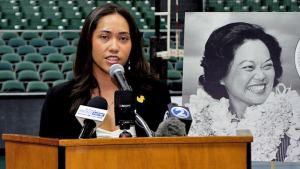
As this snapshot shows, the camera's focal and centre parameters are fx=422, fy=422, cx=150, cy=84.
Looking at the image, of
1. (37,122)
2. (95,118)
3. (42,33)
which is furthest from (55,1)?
(95,118)

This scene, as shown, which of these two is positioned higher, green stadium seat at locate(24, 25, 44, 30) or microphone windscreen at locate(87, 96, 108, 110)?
microphone windscreen at locate(87, 96, 108, 110)

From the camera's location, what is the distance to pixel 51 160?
110cm

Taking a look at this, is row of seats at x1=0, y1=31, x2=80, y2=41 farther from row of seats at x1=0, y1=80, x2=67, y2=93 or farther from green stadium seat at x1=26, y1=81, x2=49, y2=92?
green stadium seat at x1=26, y1=81, x2=49, y2=92

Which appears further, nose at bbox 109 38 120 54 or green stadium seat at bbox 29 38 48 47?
green stadium seat at bbox 29 38 48 47

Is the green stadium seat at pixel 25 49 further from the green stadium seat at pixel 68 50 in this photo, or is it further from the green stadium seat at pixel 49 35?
the green stadium seat at pixel 49 35

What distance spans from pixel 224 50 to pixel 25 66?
4970 mm

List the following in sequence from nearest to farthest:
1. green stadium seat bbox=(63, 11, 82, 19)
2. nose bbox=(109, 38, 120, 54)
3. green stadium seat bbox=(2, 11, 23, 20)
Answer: nose bbox=(109, 38, 120, 54)
green stadium seat bbox=(2, 11, 23, 20)
green stadium seat bbox=(63, 11, 82, 19)

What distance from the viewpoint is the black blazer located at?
5.79ft

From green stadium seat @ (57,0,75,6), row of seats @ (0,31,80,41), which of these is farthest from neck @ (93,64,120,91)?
green stadium seat @ (57,0,75,6)

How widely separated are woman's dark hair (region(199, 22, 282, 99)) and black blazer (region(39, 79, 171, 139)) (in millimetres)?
1080

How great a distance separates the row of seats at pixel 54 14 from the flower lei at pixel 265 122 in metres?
5.96

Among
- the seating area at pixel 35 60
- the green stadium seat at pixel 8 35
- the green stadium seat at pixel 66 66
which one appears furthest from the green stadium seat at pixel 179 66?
the green stadium seat at pixel 8 35

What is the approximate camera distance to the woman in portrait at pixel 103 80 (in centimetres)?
174

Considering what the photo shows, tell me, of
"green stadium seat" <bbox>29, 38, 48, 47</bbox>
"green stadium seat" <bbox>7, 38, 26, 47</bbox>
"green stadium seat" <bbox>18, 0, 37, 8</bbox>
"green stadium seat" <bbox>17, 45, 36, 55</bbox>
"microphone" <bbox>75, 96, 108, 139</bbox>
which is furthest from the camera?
"green stadium seat" <bbox>18, 0, 37, 8</bbox>
